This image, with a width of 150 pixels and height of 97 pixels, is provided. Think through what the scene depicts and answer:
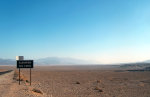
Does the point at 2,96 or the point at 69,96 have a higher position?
the point at 2,96

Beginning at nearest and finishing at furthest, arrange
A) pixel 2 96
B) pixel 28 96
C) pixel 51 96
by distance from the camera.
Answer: pixel 2 96
pixel 28 96
pixel 51 96

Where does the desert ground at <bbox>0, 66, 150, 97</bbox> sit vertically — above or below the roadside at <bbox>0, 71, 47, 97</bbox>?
below

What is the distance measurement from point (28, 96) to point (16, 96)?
102 cm

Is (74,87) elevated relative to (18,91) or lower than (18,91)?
lower

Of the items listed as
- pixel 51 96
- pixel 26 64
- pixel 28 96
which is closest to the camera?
pixel 28 96

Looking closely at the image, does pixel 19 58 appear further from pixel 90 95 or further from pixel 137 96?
pixel 137 96

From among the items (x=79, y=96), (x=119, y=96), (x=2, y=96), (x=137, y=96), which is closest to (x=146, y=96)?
(x=137, y=96)

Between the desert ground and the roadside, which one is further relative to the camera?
the desert ground

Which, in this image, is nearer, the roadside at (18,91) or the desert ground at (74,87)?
the roadside at (18,91)

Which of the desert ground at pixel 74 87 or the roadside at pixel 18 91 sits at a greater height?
the roadside at pixel 18 91

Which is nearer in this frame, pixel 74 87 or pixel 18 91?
pixel 18 91

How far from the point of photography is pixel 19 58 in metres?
23.4

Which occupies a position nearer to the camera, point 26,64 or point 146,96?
point 146,96

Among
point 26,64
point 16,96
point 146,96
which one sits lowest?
point 146,96
